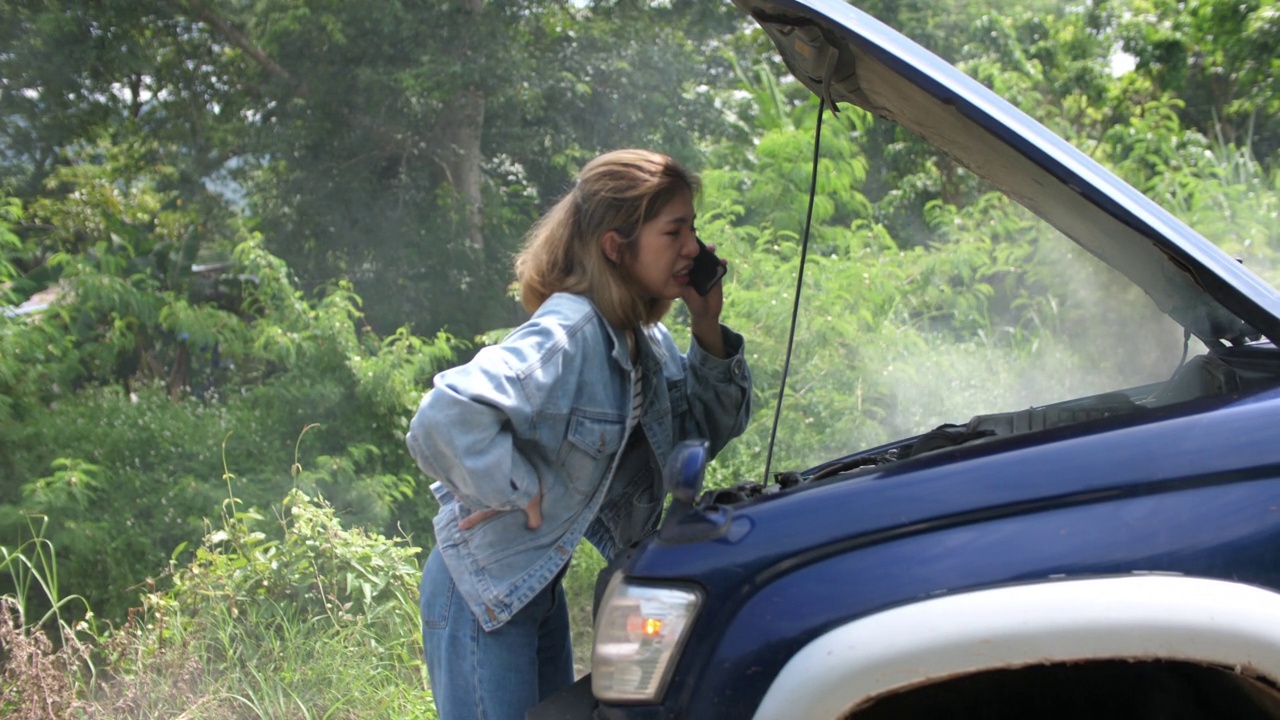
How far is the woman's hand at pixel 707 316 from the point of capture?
8.04ft

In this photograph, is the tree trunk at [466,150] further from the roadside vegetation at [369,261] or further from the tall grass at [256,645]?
the tall grass at [256,645]

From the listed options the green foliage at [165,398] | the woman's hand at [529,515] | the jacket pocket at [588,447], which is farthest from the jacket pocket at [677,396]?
the green foliage at [165,398]

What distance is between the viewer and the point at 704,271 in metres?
2.41

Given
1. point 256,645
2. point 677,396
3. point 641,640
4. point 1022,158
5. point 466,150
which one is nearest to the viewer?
point 641,640

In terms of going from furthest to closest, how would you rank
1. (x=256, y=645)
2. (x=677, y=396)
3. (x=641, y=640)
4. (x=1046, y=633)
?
(x=256, y=645), (x=677, y=396), (x=641, y=640), (x=1046, y=633)

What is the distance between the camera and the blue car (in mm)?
1438

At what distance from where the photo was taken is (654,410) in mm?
2342

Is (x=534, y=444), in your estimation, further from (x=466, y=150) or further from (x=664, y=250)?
(x=466, y=150)

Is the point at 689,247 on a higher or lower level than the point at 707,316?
higher

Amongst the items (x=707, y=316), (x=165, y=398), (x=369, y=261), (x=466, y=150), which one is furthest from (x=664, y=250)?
(x=466, y=150)

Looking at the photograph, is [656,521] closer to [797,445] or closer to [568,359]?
[568,359]

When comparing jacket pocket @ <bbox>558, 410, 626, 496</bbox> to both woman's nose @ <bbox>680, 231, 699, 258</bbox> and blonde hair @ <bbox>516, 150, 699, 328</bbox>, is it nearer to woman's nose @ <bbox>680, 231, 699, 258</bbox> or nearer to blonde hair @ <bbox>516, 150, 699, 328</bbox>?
blonde hair @ <bbox>516, 150, 699, 328</bbox>

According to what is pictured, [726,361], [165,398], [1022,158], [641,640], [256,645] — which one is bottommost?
[256,645]

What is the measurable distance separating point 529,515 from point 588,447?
18 cm
